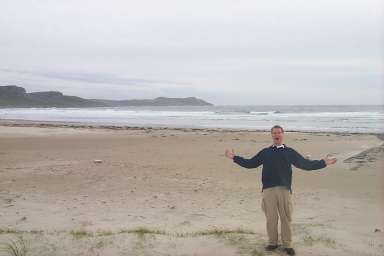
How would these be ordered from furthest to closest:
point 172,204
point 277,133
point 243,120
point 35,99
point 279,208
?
point 35,99 < point 243,120 < point 172,204 < point 279,208 < point 277,133

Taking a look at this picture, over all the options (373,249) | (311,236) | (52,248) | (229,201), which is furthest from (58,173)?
(373,249)

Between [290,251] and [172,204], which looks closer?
[290,251]

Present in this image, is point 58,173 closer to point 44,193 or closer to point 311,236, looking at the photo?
point 44,193

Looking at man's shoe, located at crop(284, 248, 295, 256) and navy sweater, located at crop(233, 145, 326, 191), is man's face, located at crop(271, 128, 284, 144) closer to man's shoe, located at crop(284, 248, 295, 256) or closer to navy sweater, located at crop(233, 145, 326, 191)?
navy sweater, located at crop(233, 145, 326, 191)

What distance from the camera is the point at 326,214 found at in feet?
25.9

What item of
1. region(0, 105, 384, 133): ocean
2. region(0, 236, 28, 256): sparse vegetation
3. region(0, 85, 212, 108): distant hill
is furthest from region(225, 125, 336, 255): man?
region(0, 85, 212, 108): distant hill

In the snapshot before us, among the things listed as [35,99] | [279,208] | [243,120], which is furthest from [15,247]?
[35,99]

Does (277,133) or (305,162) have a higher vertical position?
(277,133)

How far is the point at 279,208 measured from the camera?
546 cm

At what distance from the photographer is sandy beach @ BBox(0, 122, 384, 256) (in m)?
5.83

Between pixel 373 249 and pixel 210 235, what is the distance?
2074mm

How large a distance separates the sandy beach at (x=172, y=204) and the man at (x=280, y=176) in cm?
40

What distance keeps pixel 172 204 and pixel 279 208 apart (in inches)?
139

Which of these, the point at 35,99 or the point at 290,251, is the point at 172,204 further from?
the point at 35,99
